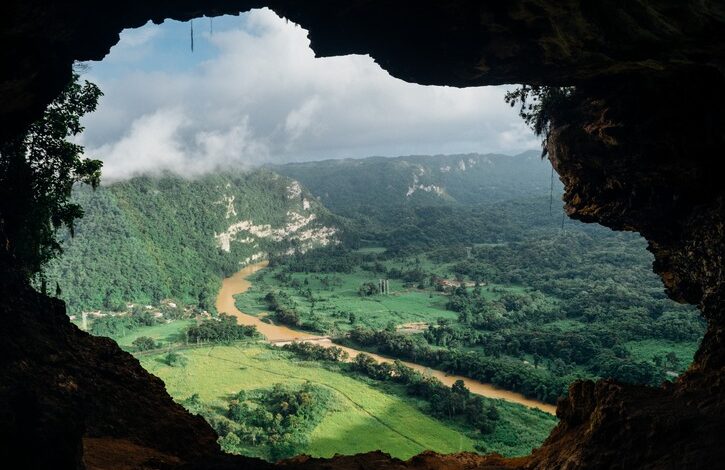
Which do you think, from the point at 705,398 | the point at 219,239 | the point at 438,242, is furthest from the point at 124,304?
the point at 438,242

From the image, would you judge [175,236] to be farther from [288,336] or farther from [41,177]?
[41,177]

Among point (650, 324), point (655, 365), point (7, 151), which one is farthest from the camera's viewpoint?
point (650, 324)

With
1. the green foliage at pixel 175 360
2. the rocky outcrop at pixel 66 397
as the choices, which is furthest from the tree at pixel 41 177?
the green foliage at pixel 175 360

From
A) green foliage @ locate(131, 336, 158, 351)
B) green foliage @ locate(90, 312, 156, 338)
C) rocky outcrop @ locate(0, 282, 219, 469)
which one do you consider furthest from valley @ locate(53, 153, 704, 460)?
rocky outcrop @ locate(0, 282, 219, 469)

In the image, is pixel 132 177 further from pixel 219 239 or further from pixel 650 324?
pixel 650 324

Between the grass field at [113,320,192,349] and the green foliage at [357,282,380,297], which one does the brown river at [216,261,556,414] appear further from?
the green foliage at [357,282,380,297]

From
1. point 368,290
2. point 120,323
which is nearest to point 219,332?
point 120,323
